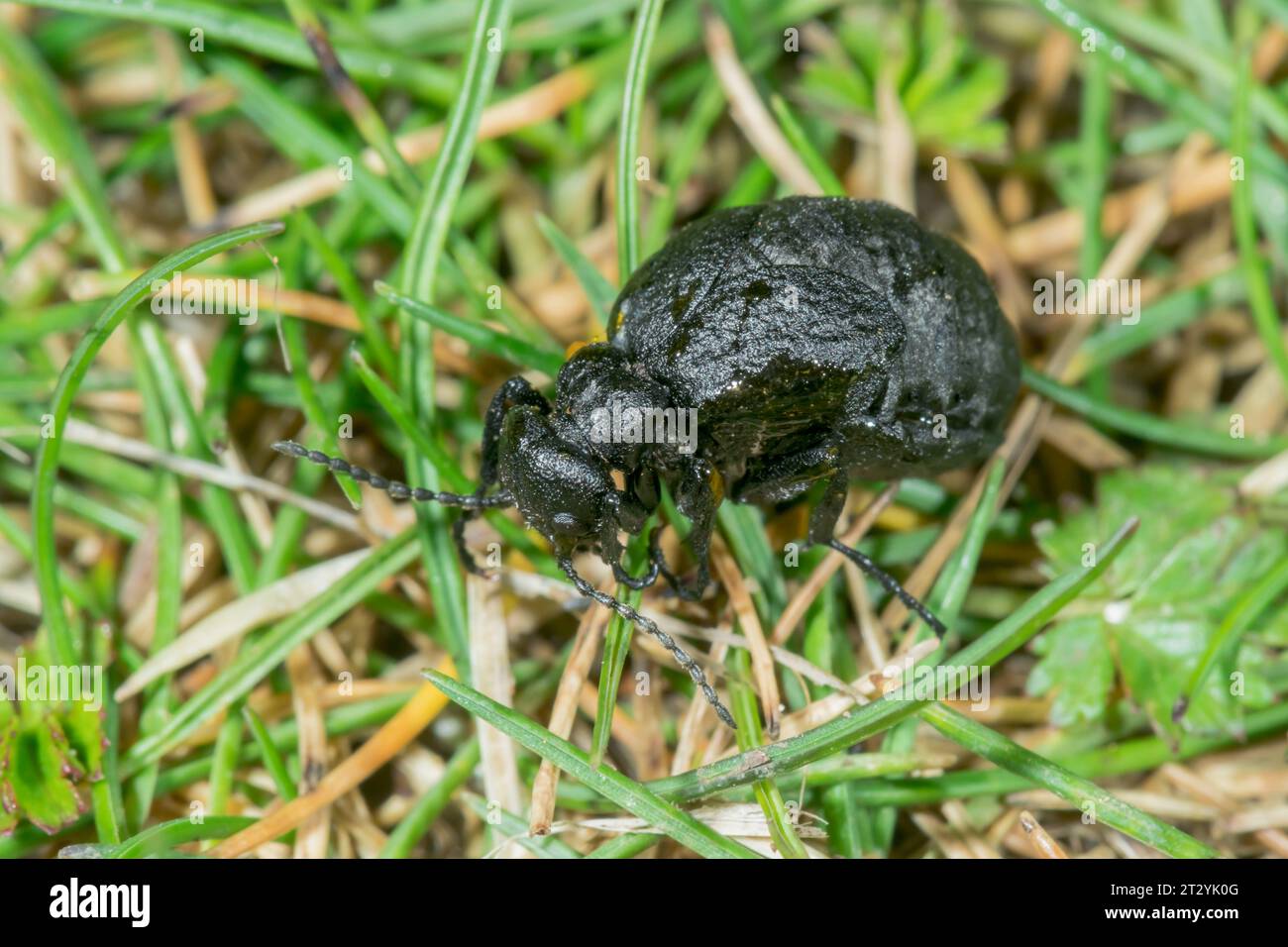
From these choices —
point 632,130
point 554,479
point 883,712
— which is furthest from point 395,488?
point 883,712

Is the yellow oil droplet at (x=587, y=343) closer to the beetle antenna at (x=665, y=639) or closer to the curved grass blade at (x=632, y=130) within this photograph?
the curved grass blade at (x=632, y=130)

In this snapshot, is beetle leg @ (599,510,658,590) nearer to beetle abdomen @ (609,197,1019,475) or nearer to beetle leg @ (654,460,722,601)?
beetle leg @ (654,460,722,601)

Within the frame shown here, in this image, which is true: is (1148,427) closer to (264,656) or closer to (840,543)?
(840,543)

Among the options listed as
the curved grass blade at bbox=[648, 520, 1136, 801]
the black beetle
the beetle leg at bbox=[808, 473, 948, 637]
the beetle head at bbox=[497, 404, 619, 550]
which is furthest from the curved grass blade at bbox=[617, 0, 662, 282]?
the curved grass blade at bbox=[648, 520, 1136, 801]

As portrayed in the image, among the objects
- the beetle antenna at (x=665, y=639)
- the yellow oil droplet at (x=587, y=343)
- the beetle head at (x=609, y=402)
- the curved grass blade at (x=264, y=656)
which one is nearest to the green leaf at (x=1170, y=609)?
the beetle antenna at (x=665, y=639)

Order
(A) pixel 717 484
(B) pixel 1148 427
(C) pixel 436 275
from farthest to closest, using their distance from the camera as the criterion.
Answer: (B) pixel 1148 427 → (C) pixel 436 275 → (A) pixel 717 484

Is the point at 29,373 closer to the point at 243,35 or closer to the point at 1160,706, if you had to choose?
the point at 243,35
